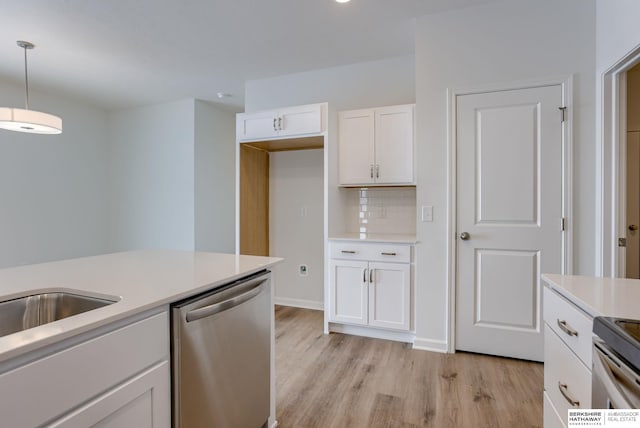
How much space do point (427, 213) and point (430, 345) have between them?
1092 millimetres

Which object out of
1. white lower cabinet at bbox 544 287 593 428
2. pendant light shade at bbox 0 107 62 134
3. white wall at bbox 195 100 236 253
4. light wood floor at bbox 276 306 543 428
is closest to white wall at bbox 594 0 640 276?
light wood floor at bbox 276 306 543 428

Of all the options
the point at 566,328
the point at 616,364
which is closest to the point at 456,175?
the point at 566,328

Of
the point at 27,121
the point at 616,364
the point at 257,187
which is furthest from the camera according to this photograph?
the point at 257,187

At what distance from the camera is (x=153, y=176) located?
5.19m

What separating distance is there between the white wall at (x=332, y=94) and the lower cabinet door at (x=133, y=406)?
7.37ft

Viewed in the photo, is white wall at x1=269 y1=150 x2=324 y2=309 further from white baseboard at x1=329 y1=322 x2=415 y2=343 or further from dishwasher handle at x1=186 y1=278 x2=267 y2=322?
dishwasher handle at x1=186 y1=278 x2=267 y2=322

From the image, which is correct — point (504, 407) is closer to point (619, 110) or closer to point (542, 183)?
point (542, 183)

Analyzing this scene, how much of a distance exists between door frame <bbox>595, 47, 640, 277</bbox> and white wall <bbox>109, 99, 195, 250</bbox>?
15.2 feet

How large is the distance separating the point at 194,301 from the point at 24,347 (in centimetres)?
53

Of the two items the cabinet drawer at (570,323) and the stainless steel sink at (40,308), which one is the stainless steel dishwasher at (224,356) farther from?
the cabinet drawer at (570,323)

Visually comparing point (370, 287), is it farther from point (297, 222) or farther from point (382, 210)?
point (297, 222)

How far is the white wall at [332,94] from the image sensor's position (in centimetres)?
337

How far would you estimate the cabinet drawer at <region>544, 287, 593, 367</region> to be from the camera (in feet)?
3.37

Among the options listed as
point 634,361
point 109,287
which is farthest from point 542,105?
point 109,287
